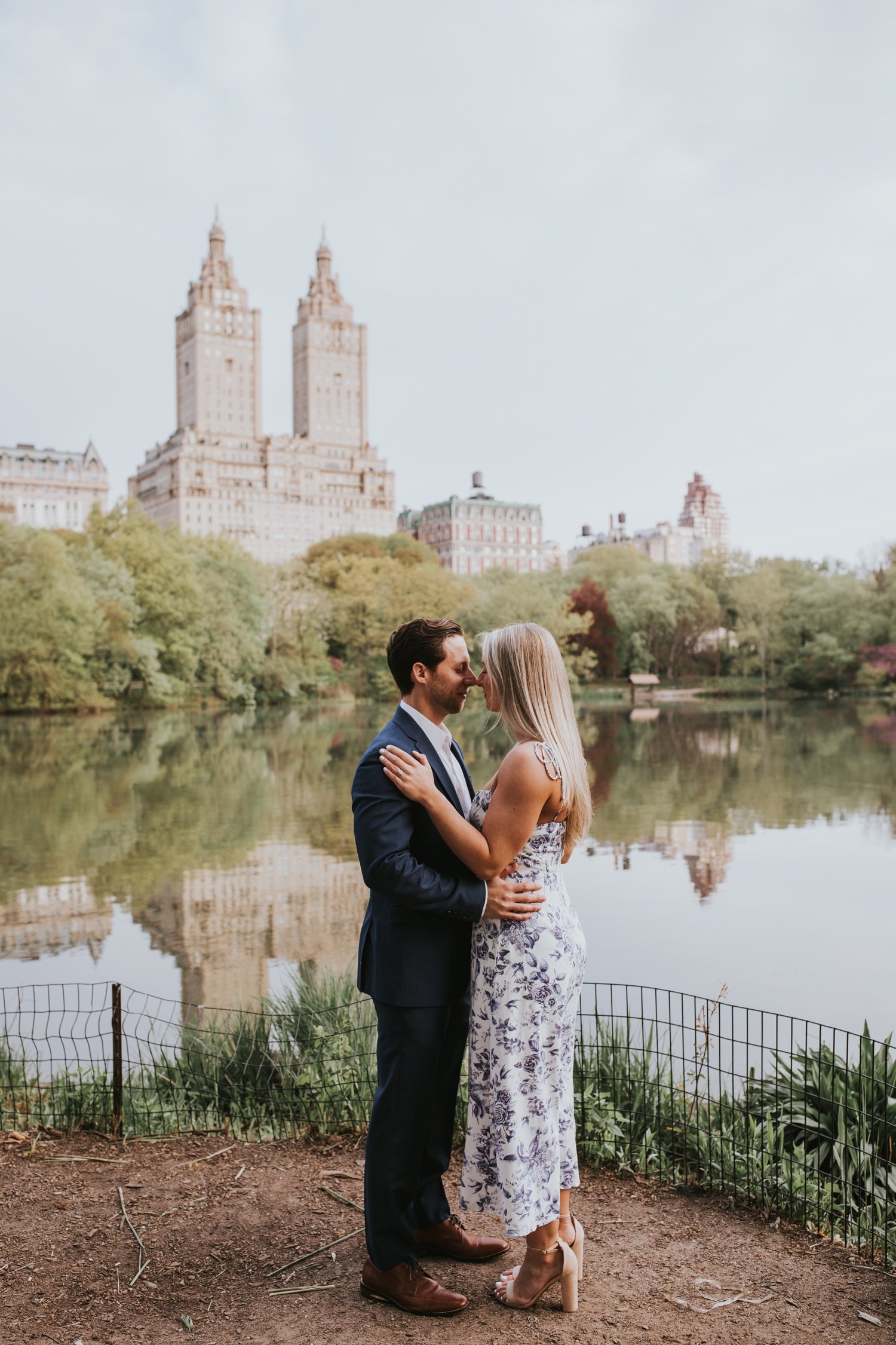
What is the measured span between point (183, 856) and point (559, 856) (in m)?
11.7

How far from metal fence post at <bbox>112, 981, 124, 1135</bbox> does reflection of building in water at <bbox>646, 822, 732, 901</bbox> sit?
813 centimetres

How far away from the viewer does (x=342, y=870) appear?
13109mm

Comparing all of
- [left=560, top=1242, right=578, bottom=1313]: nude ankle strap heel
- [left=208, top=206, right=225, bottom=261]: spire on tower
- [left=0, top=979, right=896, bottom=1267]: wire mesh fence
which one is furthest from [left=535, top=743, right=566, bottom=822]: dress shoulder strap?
[left=208, top=206, right=225, bottom=261]: spire on tower

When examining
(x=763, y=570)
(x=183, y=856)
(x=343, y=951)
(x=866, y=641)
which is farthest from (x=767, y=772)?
(x=763, y=570)

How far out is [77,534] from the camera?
47438mm

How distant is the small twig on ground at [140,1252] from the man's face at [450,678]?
1976mm

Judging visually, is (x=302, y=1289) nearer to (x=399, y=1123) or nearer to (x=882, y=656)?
(x=399, y=1123)

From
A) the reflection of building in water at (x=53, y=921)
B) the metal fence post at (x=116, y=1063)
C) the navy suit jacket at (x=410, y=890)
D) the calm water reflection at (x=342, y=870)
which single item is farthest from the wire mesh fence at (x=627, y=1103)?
the reflection of building in water at (x=53, y=921)

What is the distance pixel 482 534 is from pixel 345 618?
60.2 m

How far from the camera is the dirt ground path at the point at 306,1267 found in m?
2.95

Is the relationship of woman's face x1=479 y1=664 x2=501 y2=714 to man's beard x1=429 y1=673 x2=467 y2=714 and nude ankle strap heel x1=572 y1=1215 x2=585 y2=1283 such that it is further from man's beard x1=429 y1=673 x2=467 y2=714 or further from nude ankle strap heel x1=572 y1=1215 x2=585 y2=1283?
nude ankle strap heel x1=572 y1=1215 x2=585 y2=1283

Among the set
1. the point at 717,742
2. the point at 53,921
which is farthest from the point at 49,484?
the point at 53,921

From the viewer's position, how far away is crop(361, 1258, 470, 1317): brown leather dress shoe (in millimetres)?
3008

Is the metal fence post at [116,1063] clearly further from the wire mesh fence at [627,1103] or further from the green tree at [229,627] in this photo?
the green tree at [229,627]
